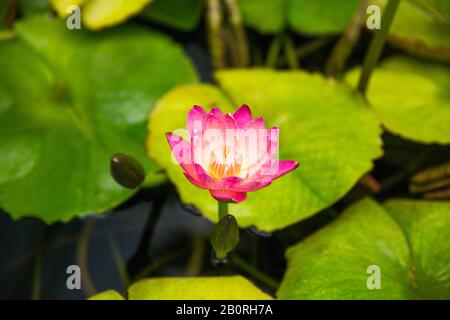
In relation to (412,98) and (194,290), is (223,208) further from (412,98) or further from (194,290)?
(412,98)

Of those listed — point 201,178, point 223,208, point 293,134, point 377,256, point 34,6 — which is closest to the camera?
point 201,178

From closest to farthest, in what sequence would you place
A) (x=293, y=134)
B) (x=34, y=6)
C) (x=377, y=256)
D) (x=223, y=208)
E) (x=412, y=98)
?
(x=223, y=208), (x=377, y=256), (x=293, y=134), (x=412, y=98), (x=34, y=6)

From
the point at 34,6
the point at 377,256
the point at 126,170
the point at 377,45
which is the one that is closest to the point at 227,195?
the point at 126,170

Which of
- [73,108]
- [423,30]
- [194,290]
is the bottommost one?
[194,290]

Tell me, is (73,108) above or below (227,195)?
below

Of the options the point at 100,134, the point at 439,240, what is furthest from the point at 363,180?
the point at 100,134

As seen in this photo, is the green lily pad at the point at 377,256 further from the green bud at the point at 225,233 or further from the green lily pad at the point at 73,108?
the green lily pad at the point at 73,108

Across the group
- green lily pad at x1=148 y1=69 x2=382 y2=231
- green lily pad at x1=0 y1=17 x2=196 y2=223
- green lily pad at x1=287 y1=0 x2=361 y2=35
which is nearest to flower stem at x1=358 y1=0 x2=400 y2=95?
green lily pad at x1=148 y1=69 x2=382 y2=231
